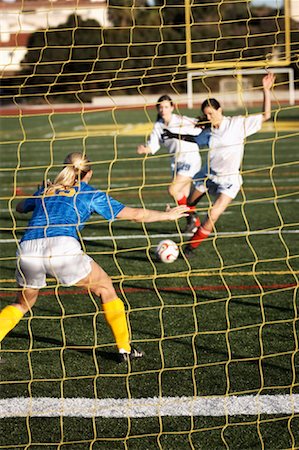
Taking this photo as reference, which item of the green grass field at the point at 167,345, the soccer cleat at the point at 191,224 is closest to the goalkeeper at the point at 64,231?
the green grass field at the point at 167,345

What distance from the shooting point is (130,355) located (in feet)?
19.6

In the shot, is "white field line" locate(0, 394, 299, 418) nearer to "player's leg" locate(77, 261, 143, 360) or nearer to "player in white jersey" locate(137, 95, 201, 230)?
"player's leg" locate(77, 261, 143, 360)

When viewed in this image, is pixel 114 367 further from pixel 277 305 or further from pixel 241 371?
pixel 277 305

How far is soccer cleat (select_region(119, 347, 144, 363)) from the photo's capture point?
5938mm

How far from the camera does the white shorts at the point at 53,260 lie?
5.68 meters

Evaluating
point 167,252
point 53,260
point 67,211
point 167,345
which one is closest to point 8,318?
point 53,260

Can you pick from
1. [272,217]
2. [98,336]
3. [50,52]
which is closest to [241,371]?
[98,336]

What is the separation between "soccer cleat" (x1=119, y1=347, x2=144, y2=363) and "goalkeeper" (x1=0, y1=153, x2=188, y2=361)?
45 cm

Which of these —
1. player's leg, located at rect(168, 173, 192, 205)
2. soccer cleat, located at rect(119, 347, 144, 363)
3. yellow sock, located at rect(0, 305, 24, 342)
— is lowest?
player's leg, located at rect(168, 173, 192, 205)

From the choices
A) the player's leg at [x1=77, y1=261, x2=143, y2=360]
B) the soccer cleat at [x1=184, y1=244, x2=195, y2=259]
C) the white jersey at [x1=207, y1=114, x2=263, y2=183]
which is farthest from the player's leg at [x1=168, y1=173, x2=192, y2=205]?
the player's leg at [x1=77, y1=261, x2=143, y2=360]

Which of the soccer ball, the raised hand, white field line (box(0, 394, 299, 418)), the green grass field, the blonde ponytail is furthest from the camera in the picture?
the soccer ball

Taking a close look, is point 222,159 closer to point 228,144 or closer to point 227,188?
point 228,144

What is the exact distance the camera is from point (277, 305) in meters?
7.07

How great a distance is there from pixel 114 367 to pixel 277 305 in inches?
68.4
